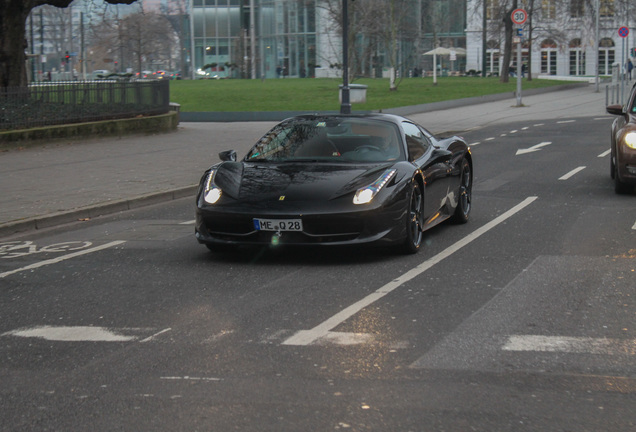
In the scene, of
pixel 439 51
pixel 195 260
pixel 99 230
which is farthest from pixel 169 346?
pixel 439 51

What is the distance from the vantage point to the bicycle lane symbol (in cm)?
958

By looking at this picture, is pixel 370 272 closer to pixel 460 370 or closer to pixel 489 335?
pixel 489 335

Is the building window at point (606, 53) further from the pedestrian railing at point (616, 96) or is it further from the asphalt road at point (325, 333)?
the asphalt road at point (325, 333)

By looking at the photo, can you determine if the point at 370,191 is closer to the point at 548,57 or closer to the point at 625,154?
the point at 625,154

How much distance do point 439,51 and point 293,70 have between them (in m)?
31.8

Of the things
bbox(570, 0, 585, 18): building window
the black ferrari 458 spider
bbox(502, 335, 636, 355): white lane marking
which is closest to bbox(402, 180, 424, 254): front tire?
the black ferrari 458 spider

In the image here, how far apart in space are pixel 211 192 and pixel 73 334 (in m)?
2.80

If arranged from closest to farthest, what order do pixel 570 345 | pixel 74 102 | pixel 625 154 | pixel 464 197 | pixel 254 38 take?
pixel 570 345 → pixel 464 197 → pixel 625 154 → pixel 74 102 → pixel 254 38

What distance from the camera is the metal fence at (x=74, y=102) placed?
2177 cm

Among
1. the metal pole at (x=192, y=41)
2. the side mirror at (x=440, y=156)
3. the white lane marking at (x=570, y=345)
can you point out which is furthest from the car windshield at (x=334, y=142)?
the metal pole at (x=192, y=41)

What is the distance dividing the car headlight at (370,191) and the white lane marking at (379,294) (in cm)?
71

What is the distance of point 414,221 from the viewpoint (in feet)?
29.2

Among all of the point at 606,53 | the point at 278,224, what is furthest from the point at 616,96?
the point at 606,53

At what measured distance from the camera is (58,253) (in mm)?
9477
